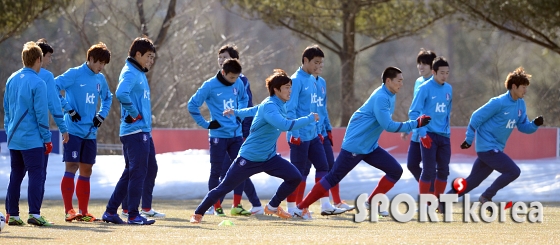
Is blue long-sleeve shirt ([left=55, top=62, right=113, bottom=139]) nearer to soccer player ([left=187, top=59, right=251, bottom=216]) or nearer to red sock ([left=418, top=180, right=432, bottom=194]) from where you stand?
soccer player ([left=187, top=59, right=251, bottom=216])

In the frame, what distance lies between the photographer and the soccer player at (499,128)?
11.2 m

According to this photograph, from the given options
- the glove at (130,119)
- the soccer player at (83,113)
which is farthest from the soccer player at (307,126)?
the soccer player at (83,113)

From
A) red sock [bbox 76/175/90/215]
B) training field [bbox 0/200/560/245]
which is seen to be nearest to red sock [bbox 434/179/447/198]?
training field [bbox 0/200/560/245]

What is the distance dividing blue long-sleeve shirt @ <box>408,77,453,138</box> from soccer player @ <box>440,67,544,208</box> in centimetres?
35

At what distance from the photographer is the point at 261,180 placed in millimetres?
14852

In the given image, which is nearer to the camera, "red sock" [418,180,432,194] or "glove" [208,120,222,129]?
"glove" [208,120,222,129]

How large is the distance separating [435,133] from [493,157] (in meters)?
0.72

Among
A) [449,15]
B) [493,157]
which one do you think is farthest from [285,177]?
[449,15]

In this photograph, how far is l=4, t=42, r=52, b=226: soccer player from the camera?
894cm

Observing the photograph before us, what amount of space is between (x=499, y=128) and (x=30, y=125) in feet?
17.7

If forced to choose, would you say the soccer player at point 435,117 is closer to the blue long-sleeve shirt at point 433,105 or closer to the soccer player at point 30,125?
the blue long-sleeve shirt at point 433,105

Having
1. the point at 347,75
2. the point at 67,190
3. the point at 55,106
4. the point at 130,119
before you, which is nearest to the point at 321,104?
the point at 130,119

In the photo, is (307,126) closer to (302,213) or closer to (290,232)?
(302,213)

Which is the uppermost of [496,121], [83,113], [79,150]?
[496,121]
